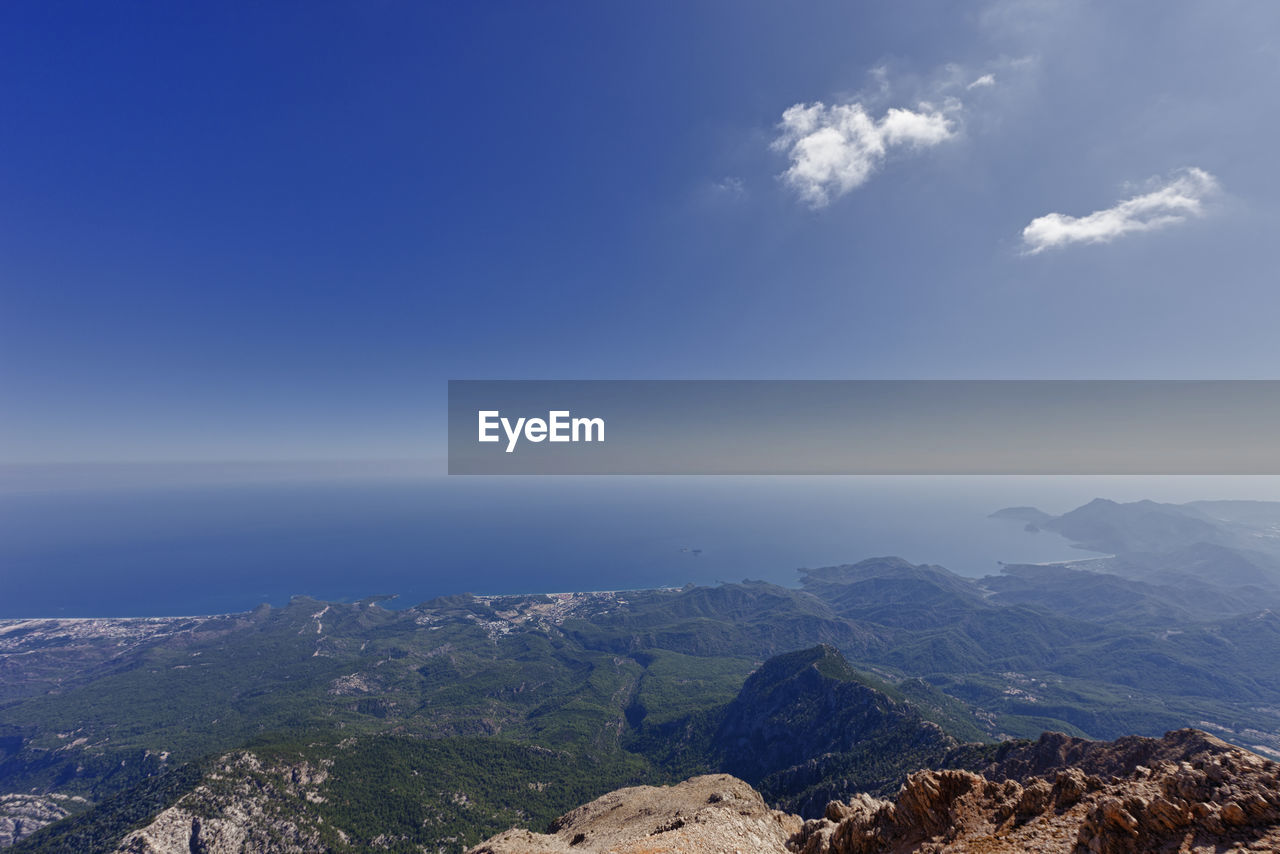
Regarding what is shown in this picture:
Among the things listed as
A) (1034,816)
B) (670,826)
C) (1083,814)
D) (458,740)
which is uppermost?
(1083,814)

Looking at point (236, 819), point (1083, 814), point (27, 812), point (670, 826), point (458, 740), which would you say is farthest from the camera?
point (458, 740)

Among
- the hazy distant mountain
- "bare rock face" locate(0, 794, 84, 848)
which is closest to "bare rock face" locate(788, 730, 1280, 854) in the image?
the hazy distant mountain

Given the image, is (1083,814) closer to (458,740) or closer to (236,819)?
(236,819)

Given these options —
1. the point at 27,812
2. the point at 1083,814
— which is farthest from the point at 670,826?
the point at 27,812

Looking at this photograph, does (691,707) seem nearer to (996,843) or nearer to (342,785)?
(342,785)

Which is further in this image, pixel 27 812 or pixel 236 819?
pixel 27 812

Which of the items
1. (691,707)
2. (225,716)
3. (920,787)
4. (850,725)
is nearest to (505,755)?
(691,707)
